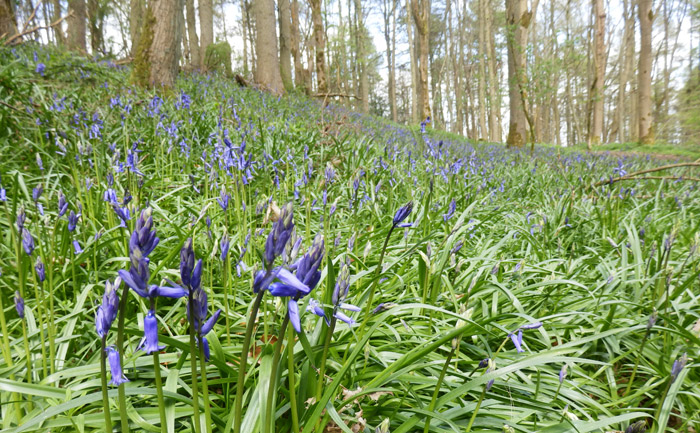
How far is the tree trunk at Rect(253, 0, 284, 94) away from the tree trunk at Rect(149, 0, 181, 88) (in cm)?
415

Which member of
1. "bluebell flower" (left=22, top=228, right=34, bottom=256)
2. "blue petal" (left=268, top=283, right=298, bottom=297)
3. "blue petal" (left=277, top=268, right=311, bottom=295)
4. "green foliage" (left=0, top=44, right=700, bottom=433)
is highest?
"bluebell flower" (left=22, top=228, right=34, bottom=256)

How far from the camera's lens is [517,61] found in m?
8.48

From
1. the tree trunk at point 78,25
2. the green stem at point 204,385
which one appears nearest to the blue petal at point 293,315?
the green stem at point 204,385

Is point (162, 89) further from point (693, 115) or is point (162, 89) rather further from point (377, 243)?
point (693, 115)

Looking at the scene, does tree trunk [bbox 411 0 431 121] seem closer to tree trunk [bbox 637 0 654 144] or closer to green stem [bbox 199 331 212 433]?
tree trunk [bbox 637 0 654 144]

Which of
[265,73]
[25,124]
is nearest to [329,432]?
[25,124]

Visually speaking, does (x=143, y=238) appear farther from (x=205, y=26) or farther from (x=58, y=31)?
(x=58, y=31)

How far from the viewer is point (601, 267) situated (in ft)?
7.46

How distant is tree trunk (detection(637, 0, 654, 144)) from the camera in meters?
15.8

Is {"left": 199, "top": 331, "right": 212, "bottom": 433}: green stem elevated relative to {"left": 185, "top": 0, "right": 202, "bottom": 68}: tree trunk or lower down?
lower down

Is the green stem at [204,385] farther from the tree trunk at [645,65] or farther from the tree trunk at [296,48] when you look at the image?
the tree trunk at [645,65]

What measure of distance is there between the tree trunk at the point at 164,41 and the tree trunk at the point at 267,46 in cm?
415

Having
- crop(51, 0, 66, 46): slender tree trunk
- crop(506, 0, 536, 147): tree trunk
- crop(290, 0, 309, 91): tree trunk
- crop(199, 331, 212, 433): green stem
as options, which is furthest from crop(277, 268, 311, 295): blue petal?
crop(290, 0, 309, 91): tree trunk

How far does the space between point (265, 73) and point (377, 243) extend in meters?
8.82
